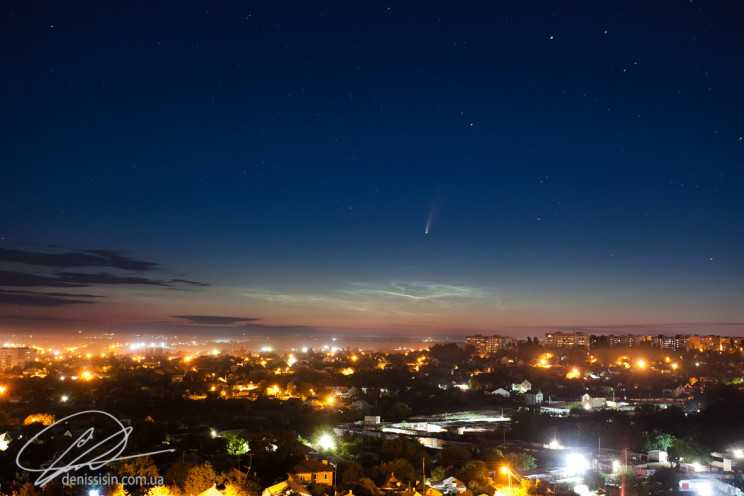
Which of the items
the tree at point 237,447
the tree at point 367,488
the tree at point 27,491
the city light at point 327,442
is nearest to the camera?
the tree at point 27,491

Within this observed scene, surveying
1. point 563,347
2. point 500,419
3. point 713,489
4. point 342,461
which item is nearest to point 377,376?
point 500,419

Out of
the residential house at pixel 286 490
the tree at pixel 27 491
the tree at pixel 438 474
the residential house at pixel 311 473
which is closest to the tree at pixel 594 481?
the tree at pixel 438 474

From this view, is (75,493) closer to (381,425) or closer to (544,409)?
(381,425)

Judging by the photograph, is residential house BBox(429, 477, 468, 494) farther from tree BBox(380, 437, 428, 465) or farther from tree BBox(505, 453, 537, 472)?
tree BBox(505, 453, 537, 472)

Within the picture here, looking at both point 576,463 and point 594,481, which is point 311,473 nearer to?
point 594,481

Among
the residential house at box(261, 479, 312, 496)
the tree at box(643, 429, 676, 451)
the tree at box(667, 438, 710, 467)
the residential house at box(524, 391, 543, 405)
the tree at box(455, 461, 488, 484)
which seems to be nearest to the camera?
the residential house at box(261, 479, 312, 496)

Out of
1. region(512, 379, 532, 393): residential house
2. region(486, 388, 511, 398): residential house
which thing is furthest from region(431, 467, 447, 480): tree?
region(512, 379, 532, 393): residential house

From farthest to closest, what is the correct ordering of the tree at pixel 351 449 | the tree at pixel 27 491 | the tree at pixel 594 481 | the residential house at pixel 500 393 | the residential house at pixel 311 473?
the residential house at pixel 500 393 < the tree at pixel 351 449 < the tree at pixel 594 481 < the residential house at pixel 311 473 < the tree at pixel 27 491

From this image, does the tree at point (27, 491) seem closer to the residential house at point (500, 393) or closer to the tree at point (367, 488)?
the tree at point (367, 488)

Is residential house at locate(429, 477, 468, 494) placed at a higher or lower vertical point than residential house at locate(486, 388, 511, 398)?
higher

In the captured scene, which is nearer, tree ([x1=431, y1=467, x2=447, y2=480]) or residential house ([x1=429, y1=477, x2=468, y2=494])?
residential house ([x1=429, y1=477, x2=468, y2=494])

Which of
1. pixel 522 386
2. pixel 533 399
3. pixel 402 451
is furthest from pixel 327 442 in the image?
pixel 522 386
